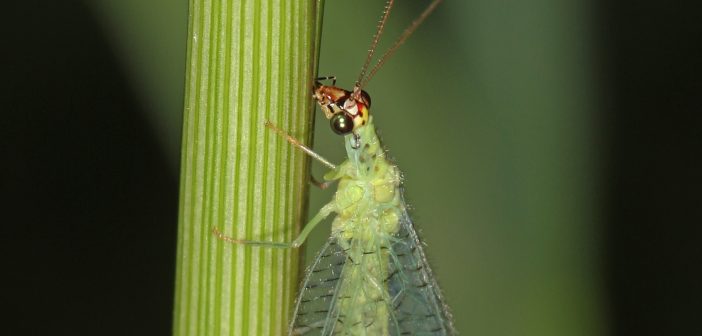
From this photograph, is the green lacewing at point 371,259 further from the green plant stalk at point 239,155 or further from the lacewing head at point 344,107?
the green plant stalk at point 239,155

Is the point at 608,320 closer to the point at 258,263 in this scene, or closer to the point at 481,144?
the point at 481,144

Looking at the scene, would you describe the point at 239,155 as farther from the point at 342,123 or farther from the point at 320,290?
the point at 320,290

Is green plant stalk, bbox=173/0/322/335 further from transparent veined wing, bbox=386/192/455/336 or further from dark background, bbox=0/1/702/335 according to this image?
dark background, bbox=0/1/702/335

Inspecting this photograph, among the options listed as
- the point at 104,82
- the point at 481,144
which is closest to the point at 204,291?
the point at 481,144

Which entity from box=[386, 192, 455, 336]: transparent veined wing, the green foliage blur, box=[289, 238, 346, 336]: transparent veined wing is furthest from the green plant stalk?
the green foliage blur

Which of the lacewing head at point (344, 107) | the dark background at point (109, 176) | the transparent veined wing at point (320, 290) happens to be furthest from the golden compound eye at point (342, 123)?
the dark background at point (109, 176)
